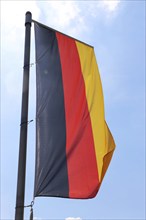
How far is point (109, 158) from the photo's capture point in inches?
362

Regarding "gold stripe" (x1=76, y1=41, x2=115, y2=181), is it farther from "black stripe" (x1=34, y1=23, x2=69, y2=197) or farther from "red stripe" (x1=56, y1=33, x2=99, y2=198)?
"black stripe" (x1=34, y1=23, x2=69, y2=197)

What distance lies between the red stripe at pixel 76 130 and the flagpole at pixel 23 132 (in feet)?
Result: 2.84

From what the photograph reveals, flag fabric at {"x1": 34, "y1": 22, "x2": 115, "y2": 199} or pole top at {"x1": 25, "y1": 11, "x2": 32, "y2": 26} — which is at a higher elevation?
pole top at {"x1": 25, "y1": 11, "x2": 32, "y2": 26}

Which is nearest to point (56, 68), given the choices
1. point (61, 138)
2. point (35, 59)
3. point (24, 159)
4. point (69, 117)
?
point (35, 59)

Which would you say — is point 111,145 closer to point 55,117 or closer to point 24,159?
point 55,117

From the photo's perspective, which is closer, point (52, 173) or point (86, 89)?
point (52, 173)

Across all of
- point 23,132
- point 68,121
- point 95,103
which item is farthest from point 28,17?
point 23,132

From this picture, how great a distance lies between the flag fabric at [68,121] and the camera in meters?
8.20

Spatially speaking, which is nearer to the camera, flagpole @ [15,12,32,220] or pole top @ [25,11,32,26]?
flagpole @ [15,12,32,220]

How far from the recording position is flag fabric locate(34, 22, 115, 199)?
820cm

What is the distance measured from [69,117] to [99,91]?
4.78ft

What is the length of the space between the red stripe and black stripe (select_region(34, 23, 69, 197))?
0.15 m

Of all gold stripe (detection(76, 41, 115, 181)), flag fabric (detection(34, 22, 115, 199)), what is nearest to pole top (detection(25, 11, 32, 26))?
flag fabric (detection(34, 22, 115, 199))

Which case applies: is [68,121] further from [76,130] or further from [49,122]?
[49,122]
